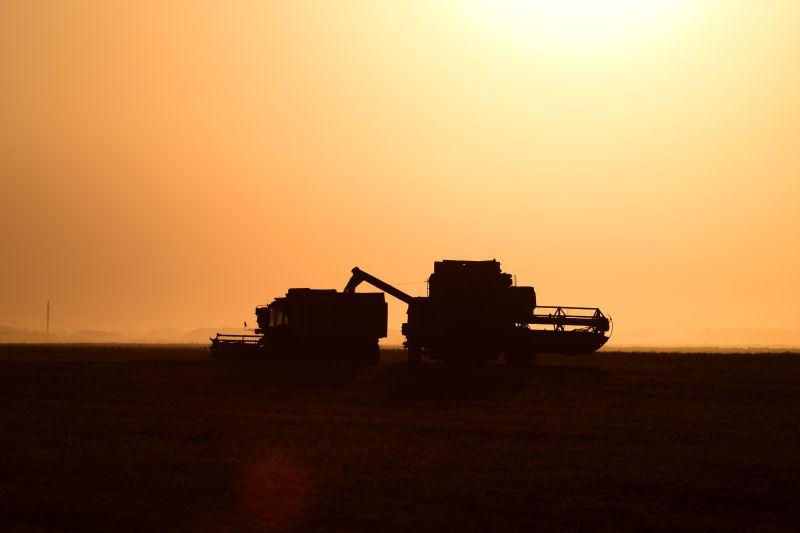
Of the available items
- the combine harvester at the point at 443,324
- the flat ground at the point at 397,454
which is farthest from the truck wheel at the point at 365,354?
the flat ground at the point at 397,454

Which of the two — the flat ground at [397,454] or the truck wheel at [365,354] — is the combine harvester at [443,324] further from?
Result: the flat ground at [397,454]

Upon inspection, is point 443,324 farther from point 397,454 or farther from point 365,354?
point 397,454

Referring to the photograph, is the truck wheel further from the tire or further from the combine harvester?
the tire

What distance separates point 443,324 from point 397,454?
28087 millimetres

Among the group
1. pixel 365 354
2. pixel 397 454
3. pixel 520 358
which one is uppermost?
pixel 365 354

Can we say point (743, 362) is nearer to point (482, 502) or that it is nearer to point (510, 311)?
point (510, 311)

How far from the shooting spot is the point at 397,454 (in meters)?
21.3

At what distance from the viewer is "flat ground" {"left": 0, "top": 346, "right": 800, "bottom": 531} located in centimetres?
1539

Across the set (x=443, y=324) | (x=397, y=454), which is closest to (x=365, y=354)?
(x=443, y=324)

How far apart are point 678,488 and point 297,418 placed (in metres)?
13.1

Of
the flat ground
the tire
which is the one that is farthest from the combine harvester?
the flat ground

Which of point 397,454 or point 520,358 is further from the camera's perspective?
point 520,358

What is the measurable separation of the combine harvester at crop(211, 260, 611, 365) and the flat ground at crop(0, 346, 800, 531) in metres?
9.15

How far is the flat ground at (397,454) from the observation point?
1539 cm
